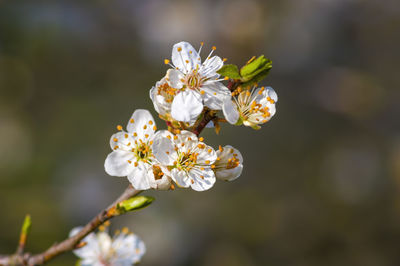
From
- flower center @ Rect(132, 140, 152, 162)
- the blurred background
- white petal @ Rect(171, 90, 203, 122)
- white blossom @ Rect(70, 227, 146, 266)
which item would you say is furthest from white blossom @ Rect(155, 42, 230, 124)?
the blurred background

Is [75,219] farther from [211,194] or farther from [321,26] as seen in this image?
[321,26]

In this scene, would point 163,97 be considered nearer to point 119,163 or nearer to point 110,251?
point 119,163

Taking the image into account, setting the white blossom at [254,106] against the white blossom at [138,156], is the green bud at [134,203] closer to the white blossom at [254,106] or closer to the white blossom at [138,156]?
the white blossom at [138,156]

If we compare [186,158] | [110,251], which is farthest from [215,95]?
[110,251]

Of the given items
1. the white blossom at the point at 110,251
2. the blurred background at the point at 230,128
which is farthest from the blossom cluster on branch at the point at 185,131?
the blurred background at the point at 230,128

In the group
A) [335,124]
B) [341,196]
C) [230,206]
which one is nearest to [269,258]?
[230,206]

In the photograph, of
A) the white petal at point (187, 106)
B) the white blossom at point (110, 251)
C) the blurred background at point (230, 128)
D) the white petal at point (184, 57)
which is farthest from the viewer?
the blurred background at point (230, 128)
